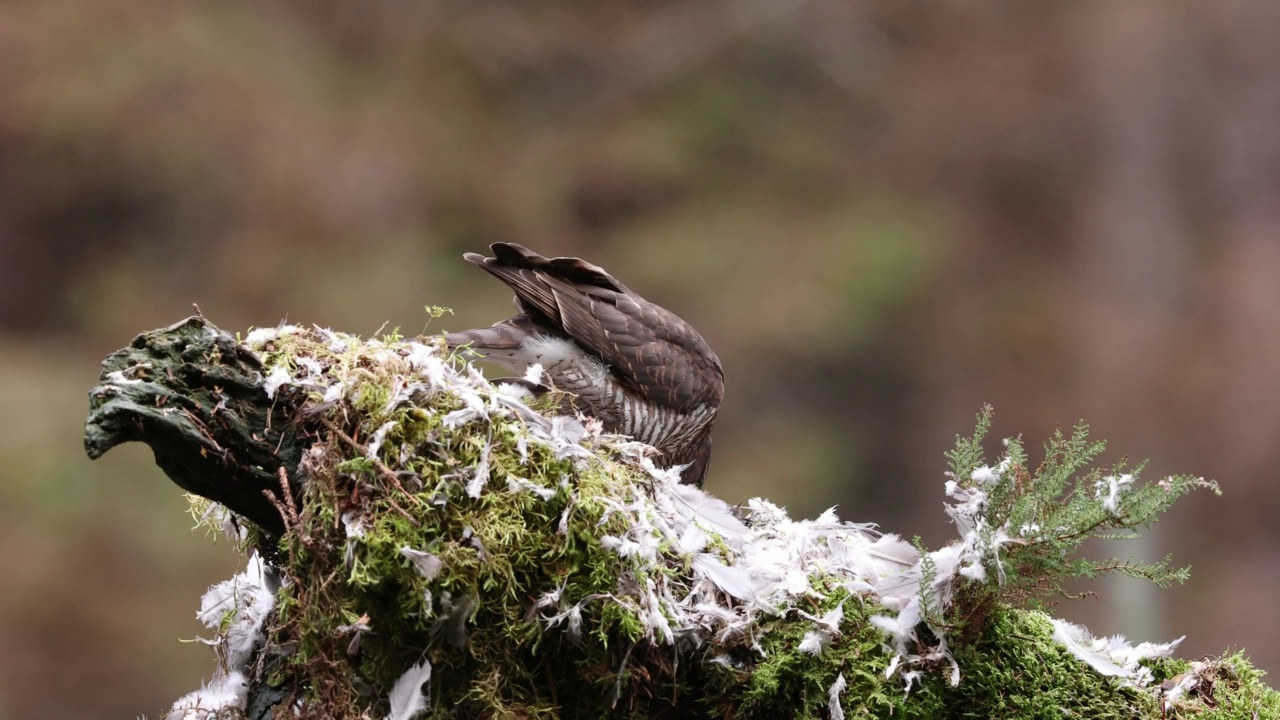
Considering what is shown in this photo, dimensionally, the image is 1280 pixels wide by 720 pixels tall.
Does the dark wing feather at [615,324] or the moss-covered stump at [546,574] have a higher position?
the dark wing feather at [615,324]

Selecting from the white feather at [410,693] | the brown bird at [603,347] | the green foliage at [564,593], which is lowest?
the white feather at [410,693]

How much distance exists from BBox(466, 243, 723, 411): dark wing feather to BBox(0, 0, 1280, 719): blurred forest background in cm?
312

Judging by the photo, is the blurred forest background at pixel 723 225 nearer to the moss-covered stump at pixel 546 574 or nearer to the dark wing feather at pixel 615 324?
the dark wing feather at pixel 615 324

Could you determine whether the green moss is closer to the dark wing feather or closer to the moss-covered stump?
the moss-covered stump

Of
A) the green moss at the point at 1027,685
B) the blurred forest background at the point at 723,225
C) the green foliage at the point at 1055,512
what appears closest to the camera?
the green foliage at the point at 1055,512

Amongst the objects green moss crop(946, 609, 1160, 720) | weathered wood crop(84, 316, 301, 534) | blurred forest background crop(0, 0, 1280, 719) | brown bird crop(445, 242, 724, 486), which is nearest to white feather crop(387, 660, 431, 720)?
weathered wood crop(84, 316, 301, 534)

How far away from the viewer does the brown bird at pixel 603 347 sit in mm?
2742

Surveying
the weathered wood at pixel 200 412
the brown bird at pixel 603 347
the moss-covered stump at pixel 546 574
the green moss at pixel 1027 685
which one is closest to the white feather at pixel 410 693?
the moss-covered stump at pixel 546 574

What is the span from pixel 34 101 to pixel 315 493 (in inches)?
250

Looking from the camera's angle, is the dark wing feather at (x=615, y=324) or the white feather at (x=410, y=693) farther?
the dark wing feather at (x=615, y=324)

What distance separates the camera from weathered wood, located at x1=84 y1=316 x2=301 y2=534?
4.91 feet

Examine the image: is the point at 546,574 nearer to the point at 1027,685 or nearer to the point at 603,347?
the point at 1027,685

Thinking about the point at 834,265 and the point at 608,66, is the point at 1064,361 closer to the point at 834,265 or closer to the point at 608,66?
the point at 834,265

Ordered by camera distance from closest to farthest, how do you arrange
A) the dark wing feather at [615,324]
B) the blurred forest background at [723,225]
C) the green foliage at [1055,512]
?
the green foliage at [1055,512] → the dark wing feather at [615,324] → the blurred forest background at [723,225]
